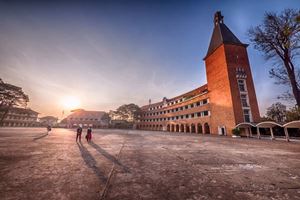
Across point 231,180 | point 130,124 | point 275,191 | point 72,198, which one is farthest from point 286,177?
point 130,124

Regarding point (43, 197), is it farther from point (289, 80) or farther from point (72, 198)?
point (289, 80)

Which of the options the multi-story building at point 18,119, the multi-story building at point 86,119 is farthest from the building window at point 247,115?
the multi-story building at point 18,119

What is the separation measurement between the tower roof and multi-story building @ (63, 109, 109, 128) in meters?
53.4

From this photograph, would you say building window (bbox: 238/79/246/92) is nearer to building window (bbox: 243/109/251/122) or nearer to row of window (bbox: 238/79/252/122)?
row of window (bbox: 238/79/252/122)

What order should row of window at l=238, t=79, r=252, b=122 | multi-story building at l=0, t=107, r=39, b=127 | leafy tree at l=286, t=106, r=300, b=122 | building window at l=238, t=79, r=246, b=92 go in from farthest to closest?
1. multi-story building at l=0, t=107, r=39, b=127
2. building window at l=238, t=79, r=246, b=92
3. row of window at l=238, t=79, r=252, b=122
4. leafy tree at l=286, t=106, r=300, b=122

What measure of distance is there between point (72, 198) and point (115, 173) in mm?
1539

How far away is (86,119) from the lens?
62906 millimetres

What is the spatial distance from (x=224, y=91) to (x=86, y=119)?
197ft

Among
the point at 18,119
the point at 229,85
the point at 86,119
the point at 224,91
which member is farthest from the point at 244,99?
the point at 18,119

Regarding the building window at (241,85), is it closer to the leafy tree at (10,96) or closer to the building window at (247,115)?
the building window at (247,115)

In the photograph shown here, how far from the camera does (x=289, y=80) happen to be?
12.7 meters

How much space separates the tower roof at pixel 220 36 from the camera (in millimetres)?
28312

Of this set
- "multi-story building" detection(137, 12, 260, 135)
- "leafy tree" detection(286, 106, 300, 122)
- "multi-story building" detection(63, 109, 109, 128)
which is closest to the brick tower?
"multi-story building" detection(137, 12, 260, 135)

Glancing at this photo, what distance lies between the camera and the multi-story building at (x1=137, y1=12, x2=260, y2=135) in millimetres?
24375
